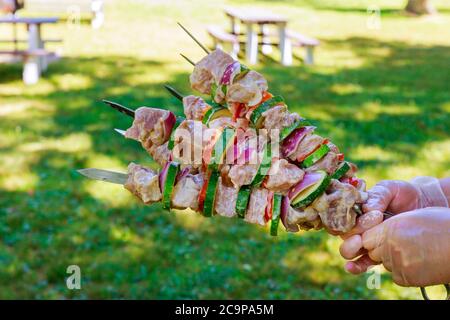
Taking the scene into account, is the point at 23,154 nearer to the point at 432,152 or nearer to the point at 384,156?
the point at 384,156

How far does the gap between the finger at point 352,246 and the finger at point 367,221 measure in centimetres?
2

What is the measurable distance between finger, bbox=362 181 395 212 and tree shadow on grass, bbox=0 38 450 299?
1944mm

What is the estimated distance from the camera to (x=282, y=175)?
1.71 metres

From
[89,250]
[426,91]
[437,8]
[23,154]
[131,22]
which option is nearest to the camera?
[89,250]

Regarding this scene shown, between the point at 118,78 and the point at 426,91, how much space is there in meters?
3.50

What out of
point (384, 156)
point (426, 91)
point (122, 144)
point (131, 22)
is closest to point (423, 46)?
point (426, 91)

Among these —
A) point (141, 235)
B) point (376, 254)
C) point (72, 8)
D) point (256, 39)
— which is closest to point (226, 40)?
point (256, 39)

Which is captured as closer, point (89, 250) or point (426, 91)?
point (89, 250)

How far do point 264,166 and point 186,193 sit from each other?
0.64ft

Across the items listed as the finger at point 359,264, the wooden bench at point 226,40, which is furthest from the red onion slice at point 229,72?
the wooden bench at point 226,40

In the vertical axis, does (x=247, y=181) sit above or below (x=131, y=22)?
above

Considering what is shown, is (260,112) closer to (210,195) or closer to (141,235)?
(210,195)

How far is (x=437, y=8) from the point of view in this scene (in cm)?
1694

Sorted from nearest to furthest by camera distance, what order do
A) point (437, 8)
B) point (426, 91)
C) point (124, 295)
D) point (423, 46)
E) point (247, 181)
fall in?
point (247, 181) → point (124, 295) → point (426, 91) → point (423, 46) → point (437, 8)
